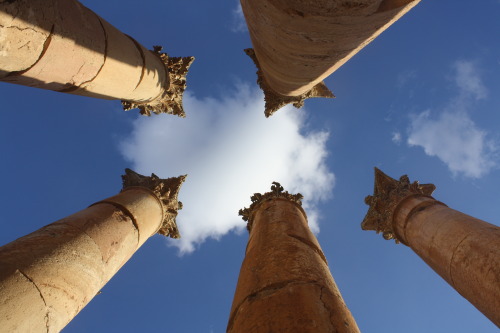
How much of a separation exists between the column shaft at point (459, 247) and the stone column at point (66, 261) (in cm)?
675

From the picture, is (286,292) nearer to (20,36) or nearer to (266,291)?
(266,291)

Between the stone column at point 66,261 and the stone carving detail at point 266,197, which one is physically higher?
the stone carving detail at point 266,197

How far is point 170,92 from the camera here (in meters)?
10.1

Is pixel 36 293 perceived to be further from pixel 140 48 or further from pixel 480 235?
pixel 480 235

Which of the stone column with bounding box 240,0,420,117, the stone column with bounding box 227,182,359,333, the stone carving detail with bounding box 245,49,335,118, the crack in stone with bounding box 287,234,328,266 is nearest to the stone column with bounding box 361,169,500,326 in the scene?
the crack in stone with bounding box 287,234,328,266

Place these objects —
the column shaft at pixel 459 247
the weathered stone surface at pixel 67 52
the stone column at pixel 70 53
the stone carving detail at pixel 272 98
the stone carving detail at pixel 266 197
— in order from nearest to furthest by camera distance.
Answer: the stone column at pixel 70 53 → the weathered stone surface at pixel 67 52 → the column shaft at pixel 459 247 → the stone carving detail at pixel 266 197 → the stone carving detail at pixel 272 98

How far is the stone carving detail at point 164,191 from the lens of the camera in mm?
9102

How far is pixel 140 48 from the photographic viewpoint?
8383mm

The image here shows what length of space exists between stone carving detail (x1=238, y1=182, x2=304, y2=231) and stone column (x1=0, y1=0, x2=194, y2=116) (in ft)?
14.1

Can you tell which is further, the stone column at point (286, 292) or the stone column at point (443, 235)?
the stone column at point (443, 235)

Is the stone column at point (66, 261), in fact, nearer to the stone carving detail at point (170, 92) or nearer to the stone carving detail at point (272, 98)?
the stone carving detail at point (170, 92)

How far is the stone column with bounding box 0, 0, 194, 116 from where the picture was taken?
4.32 metres

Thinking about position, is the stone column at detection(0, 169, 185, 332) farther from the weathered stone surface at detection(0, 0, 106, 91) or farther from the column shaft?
the column shaft

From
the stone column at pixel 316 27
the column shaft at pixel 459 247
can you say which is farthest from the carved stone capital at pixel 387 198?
the stone column at pixel 316 27
